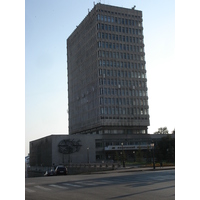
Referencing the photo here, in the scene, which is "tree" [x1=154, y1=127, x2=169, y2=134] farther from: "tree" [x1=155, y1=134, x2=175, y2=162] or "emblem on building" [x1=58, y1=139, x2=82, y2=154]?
"tree" [x1=155, y1=134, x2=175, y2=162]

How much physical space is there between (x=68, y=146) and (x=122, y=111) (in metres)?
24.5

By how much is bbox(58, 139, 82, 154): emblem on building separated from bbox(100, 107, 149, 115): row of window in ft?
54.9

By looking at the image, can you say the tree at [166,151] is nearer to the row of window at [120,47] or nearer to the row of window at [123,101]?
the row of window at [123,101]

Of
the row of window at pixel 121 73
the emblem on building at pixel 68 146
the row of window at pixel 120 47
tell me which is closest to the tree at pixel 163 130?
the row of window at pixel 121 73

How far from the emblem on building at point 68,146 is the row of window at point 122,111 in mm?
16733

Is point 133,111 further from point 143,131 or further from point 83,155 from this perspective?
point 83,155

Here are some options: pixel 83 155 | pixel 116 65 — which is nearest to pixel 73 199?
pixel 83 155

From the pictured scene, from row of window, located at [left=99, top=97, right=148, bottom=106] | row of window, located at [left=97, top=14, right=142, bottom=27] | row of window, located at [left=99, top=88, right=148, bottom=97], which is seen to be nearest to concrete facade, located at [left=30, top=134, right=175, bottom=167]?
row of window, located at [left=99, top=97, right=148, bottom=106]

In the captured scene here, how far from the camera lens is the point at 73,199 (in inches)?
582

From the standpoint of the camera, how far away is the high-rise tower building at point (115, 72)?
349ft
